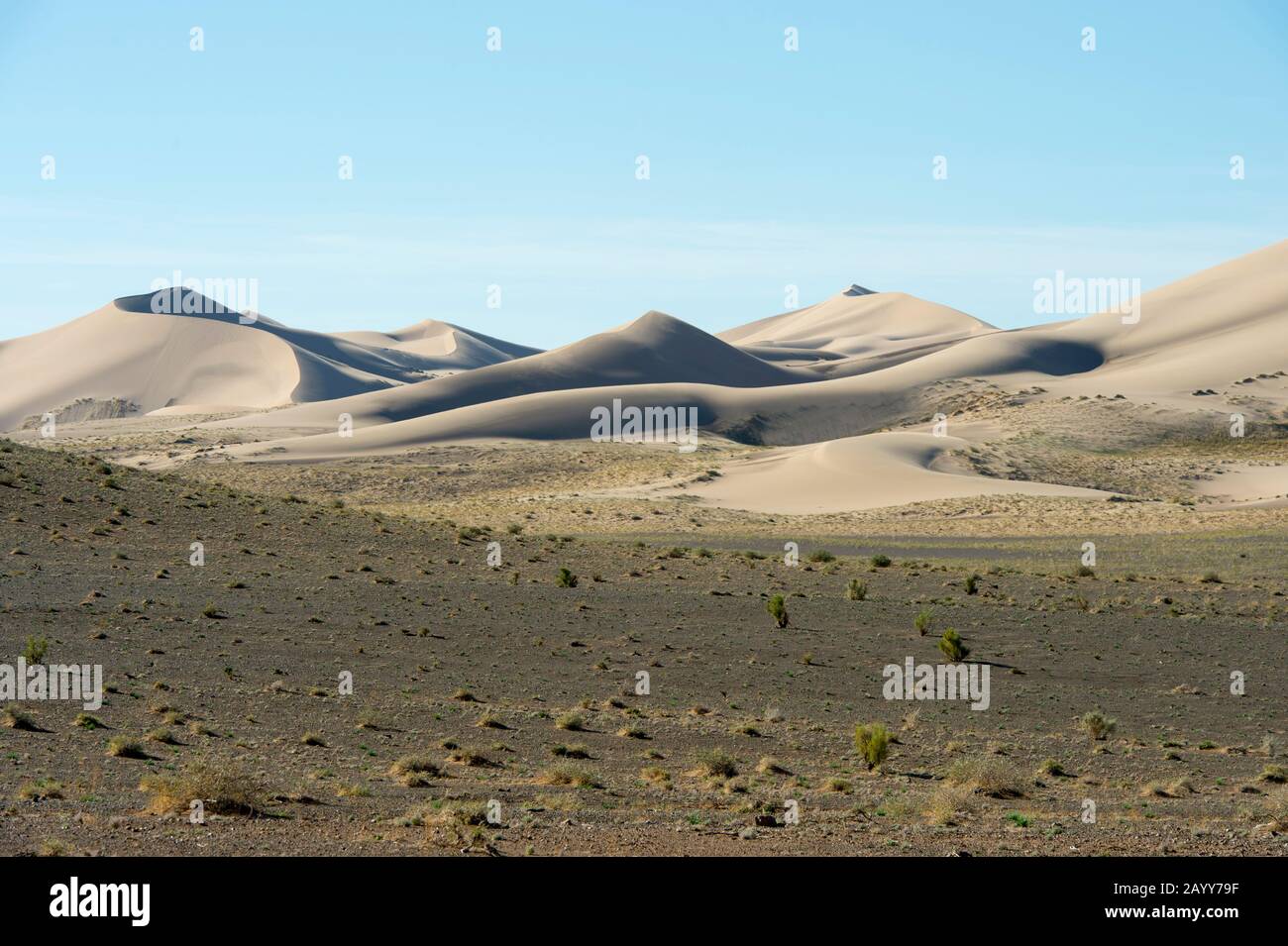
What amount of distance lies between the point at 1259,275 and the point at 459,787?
159 meters

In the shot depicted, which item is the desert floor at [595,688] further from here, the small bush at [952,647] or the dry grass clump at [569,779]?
the small bush at [952,647]

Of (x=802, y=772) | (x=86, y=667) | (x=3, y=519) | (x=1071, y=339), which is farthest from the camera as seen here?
(x=1071, y=339)

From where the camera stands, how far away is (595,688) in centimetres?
2083

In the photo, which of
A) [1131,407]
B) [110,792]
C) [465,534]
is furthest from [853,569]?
[1131,407]

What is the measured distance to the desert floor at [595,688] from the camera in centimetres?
1218

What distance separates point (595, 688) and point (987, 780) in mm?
7711

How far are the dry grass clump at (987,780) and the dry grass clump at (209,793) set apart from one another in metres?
7.62

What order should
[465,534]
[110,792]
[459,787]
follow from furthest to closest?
[465,534] → [459,787] → [110,792]

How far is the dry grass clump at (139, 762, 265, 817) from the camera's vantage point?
11.9 meters

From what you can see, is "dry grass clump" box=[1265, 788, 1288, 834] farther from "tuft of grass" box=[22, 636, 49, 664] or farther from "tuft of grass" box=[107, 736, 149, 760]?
"tuft of grass" box=[22, 636, 49, 664]

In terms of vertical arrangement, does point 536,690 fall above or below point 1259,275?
below
